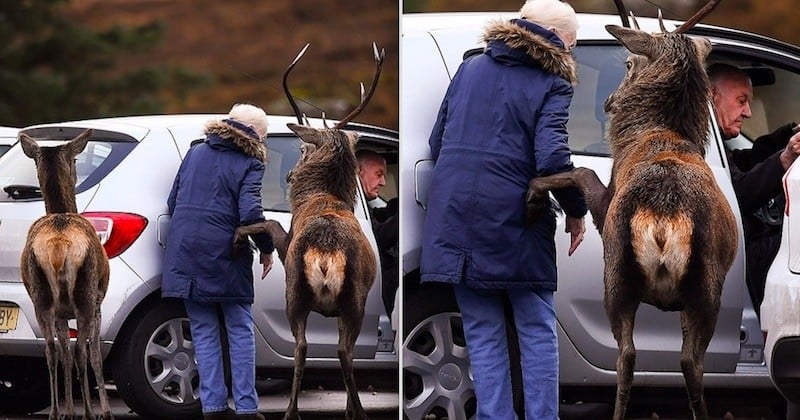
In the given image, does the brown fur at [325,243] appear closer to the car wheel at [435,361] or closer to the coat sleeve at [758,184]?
the car wheel at [435,361]

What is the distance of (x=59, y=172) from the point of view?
4555 millimetres

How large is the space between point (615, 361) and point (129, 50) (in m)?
2.23

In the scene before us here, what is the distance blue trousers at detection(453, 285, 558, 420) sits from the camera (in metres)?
4.19

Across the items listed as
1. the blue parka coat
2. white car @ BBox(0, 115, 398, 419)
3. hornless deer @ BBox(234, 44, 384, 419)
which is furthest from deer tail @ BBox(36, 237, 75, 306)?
the blue parka coat

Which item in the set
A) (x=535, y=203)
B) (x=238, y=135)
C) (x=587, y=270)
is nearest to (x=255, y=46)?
(x=238, y=135)

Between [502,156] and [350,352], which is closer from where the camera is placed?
[502,156]

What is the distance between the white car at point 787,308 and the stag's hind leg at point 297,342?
5.64 feet

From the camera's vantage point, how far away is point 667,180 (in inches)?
152

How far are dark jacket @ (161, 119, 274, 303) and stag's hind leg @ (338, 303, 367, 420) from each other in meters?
0.42

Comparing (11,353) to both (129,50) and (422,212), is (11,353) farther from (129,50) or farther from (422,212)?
(422,212)

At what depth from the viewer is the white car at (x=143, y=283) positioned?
4.52 m

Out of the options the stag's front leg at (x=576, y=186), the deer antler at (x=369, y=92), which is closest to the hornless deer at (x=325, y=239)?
the deer antler at (x=369, y=92)

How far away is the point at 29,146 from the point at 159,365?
1.00 meters

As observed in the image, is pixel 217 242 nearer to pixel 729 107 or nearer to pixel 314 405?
pixel 314 405
